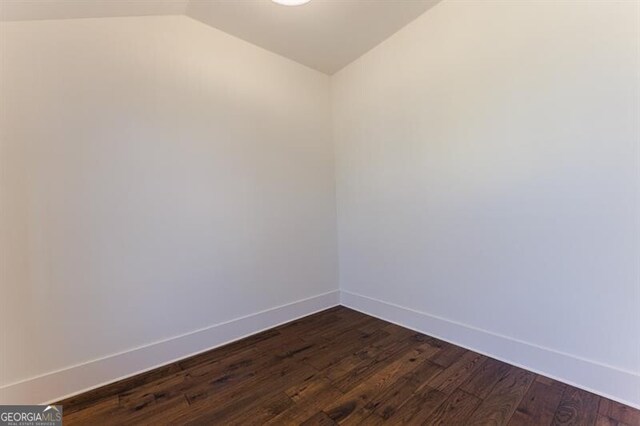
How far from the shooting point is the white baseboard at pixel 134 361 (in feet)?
4.80

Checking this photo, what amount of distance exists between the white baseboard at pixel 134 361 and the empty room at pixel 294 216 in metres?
0.01

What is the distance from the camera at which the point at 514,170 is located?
1677mm

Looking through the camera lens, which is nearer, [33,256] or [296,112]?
[33,256]

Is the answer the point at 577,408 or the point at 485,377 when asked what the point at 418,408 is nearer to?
Result: the point at 485,377

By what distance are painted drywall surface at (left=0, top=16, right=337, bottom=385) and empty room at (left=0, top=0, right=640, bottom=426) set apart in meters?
0.01

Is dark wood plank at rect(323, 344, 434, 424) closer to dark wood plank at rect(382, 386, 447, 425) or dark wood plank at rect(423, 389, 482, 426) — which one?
dark wood plank at rect(382, 386, 447, 425)

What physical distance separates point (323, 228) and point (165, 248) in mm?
1425

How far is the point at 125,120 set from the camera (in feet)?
5.73

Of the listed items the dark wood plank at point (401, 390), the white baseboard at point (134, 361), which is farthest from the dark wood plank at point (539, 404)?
Result: the white baseboard at point (134, 361)

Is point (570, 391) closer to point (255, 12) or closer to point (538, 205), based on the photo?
point (538, 205)

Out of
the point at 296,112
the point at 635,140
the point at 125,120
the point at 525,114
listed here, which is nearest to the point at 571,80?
the point at 525,114

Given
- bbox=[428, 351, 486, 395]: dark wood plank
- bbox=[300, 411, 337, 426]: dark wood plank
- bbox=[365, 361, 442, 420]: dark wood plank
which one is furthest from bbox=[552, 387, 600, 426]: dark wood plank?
bbox=[300, 411, 337, 426]: dark wood plank

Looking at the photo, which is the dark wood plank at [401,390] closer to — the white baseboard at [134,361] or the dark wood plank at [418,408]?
the dark wood plank at [418,408]

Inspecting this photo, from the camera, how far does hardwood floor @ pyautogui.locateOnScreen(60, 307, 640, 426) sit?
52.2 inches
